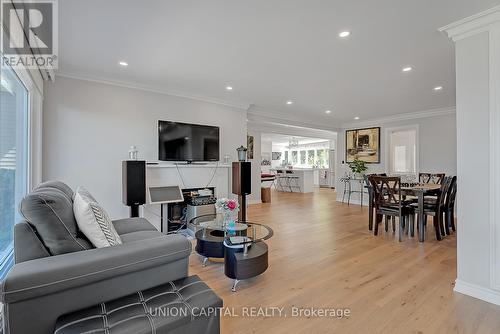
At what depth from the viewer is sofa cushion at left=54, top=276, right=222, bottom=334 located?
1125mm

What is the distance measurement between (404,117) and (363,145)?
4.31 feet

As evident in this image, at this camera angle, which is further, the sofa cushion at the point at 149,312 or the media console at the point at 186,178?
the media console at the point at 186,178

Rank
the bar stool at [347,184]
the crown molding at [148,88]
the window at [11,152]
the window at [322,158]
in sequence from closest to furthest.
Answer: the window at [11,152], the crown molding at [148,88], the bar stool at [347,184], the window at [322,158]

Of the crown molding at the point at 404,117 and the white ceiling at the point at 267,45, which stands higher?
the white ceiling at the point at 267,45

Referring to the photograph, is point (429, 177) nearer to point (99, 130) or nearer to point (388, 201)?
point (388, 201)

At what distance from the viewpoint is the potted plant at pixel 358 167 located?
7016 millimetres

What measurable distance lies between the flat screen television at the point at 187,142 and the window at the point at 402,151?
5021 mm

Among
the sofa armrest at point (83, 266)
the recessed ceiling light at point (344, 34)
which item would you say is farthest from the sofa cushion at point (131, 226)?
the recessed ceiling light at point (344, 34)

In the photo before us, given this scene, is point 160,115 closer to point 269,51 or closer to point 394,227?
point 269,51

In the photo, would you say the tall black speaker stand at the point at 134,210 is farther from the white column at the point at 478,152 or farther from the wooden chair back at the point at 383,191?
the white column at the point at 478,152

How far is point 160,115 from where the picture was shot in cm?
440

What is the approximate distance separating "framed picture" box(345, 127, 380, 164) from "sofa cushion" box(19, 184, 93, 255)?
286 inches

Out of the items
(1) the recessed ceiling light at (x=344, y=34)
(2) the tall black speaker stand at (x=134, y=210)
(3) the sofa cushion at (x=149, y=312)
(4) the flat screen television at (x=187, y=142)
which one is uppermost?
(1) the recessed ceiling light at (x=344, y=34)

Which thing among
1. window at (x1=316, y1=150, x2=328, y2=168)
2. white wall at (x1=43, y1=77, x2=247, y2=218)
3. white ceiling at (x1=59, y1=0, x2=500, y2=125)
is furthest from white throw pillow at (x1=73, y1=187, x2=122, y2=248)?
window at (x1=316, y1=150, x2=328, y2=168)
